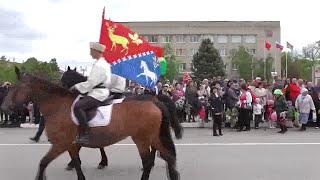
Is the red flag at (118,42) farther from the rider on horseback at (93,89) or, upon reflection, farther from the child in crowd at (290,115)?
the child in crowd at (290,115)

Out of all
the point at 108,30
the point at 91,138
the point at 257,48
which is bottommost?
the point at 91,138

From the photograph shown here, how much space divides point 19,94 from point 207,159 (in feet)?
15.0

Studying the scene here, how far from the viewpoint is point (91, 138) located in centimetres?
856

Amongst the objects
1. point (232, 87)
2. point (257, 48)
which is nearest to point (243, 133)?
point (232, 87)

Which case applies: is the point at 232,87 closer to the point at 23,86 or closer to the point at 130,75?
the point at 130,75

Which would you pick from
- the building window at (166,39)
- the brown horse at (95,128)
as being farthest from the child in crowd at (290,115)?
the building window at (166,39)

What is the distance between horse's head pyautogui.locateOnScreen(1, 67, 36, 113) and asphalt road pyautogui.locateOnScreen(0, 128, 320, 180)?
147cm

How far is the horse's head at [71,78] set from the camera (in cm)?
947

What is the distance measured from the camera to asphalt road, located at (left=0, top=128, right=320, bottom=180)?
9617 mm

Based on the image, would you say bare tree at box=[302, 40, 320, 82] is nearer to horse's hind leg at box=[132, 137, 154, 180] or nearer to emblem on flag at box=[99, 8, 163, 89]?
emblem on flag at box=[99, 8, 163, 89]

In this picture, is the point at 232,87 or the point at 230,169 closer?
the point at 230,169

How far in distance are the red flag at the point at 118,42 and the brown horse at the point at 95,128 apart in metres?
3.58

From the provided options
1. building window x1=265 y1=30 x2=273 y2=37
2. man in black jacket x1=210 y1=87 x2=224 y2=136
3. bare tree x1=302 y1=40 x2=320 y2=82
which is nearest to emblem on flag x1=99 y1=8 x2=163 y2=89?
man in black jacket x1=210 y1=87 x2=224 y2=136

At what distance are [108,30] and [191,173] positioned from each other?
4316mm
